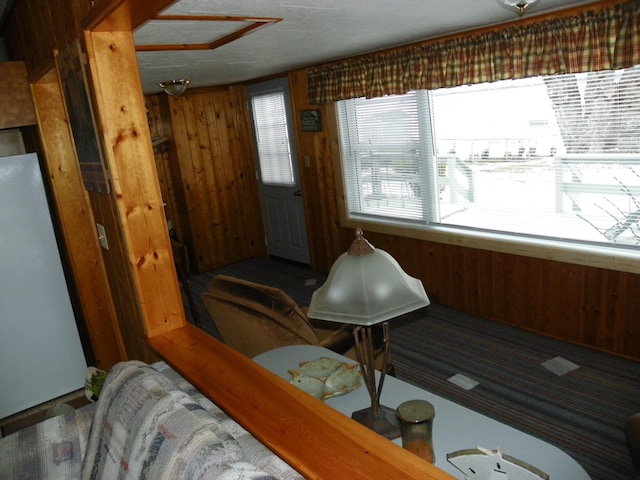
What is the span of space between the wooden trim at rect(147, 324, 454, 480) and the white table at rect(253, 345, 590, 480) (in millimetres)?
487

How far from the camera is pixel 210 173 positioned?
19.4 ft

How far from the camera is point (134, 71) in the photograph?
1848 millimetres

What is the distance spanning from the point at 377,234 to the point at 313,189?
99cm

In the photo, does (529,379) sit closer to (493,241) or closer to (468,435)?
(493,241)

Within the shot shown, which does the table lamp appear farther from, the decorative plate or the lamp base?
the decorative plate

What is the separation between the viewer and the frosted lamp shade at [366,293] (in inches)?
52.8

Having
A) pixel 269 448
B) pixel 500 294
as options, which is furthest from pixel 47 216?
pixel 500 294

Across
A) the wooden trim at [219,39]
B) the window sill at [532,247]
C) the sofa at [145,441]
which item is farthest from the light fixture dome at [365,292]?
the window sill at [532,247]

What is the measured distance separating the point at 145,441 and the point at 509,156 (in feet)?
10.0

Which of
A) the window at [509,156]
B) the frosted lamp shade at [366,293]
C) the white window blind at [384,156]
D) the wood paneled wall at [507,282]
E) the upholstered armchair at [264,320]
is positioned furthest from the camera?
the white window blind at [384,156]

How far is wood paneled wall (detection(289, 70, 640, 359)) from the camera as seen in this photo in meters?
3.18

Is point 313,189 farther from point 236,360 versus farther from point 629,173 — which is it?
point 236,360

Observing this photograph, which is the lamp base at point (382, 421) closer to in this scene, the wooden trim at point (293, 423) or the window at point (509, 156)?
the wooden trim at point (293, 423)

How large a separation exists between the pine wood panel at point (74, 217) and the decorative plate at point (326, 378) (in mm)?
1140
